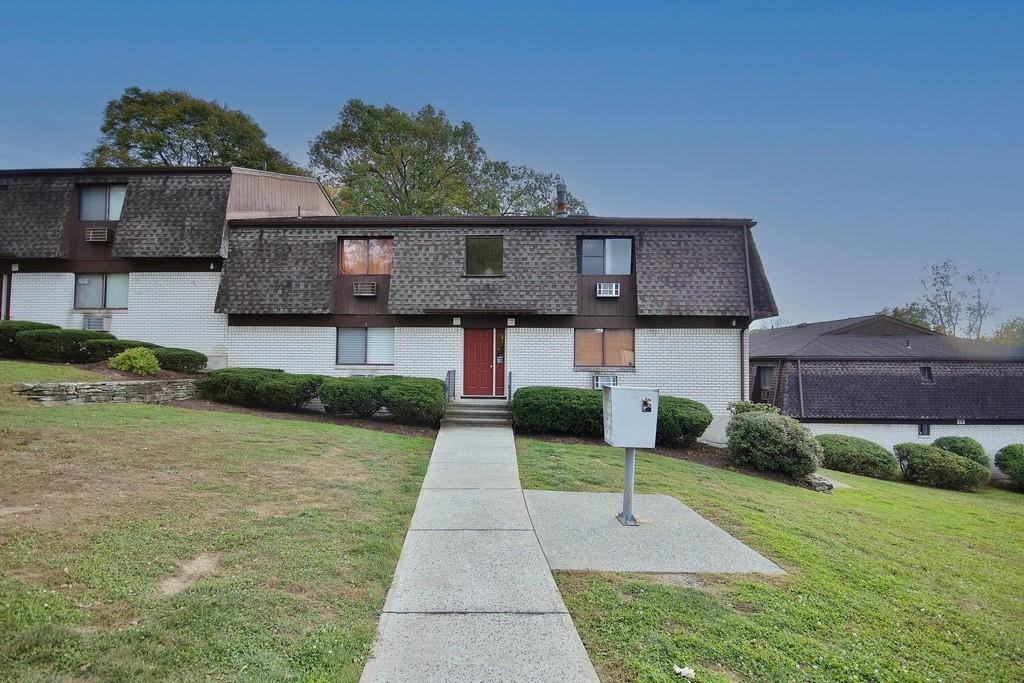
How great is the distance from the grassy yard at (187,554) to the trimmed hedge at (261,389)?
4324mm

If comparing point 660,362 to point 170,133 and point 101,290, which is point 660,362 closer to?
point 101,290

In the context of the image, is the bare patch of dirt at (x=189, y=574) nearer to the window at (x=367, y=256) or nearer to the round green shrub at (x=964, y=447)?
the window at (x=367, y=256)

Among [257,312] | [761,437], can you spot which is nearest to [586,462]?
[761,437]

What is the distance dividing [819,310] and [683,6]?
126ft

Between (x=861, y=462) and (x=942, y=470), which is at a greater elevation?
(x=861, y=462)

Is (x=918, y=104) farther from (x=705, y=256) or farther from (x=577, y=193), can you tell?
(x=577, y=193)

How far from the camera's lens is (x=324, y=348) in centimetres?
1455

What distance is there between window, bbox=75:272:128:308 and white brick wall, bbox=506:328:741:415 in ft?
39.2

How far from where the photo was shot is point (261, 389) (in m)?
12.1

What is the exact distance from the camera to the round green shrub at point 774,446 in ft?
32.3

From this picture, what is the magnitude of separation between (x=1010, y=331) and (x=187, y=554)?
54.9 m

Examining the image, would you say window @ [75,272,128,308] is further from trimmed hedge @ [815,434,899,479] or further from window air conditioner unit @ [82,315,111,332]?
trimmed hedge @ [815,434,899,479]

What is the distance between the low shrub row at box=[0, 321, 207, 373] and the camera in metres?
13.1

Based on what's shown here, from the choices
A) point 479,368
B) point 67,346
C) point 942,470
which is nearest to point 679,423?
point 479,368
